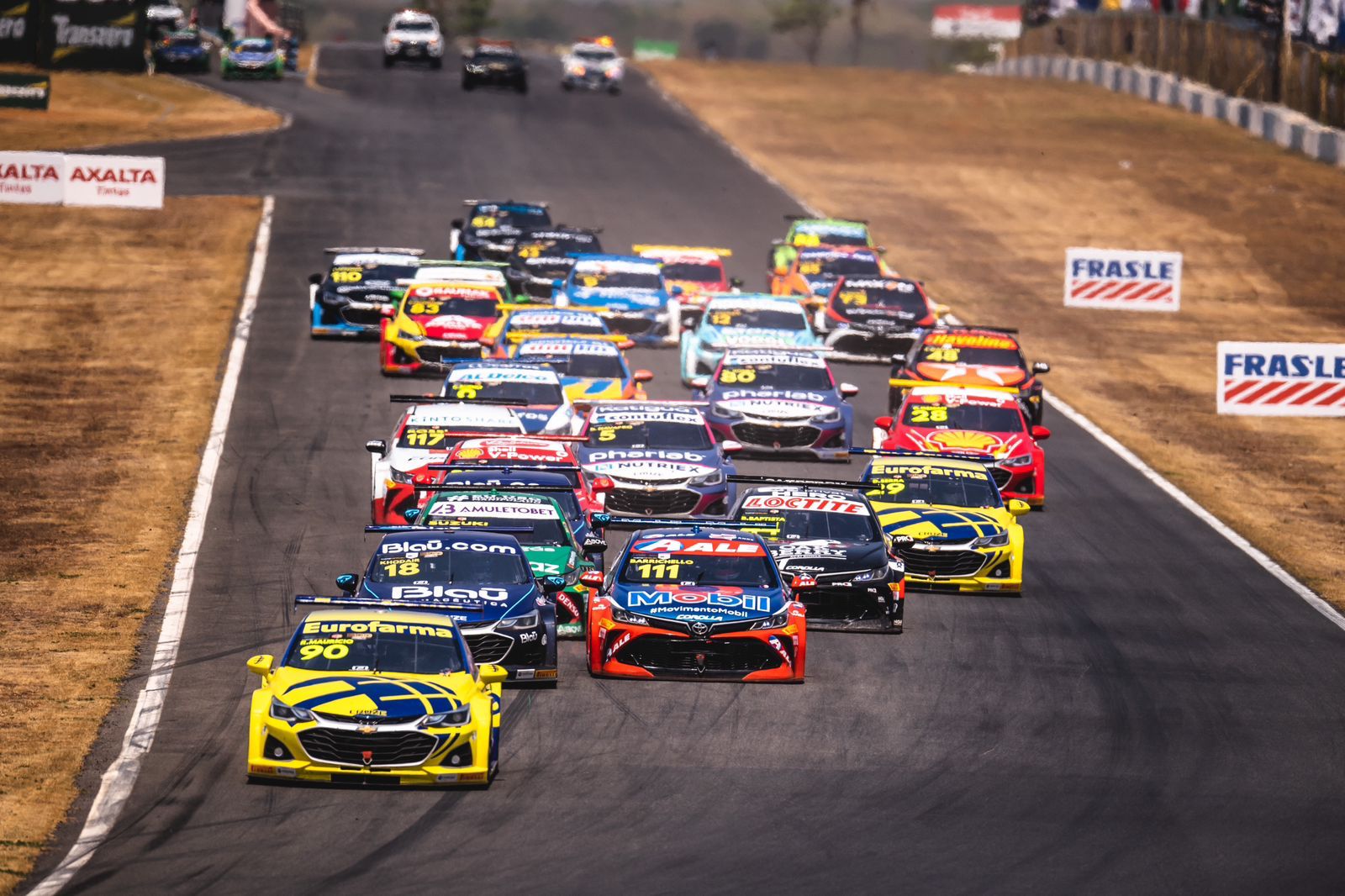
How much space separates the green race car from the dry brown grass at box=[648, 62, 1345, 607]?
15224 mm

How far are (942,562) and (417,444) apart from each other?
7.04 meters

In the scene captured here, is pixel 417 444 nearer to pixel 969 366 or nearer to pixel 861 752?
pixel 861 752


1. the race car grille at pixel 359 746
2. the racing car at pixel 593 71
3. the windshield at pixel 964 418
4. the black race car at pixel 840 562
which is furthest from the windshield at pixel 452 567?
the racing car at pixel 593 71

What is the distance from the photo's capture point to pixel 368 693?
55.4 feet

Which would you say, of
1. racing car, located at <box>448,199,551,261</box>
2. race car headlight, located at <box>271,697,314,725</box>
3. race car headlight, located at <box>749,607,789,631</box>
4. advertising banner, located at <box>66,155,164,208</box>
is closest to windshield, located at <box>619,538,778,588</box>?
race car headlight, located at <box>749,607,789,631</box>

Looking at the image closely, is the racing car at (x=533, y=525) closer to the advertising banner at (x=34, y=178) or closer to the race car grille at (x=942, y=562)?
the race car grille at (x=942, y=562)

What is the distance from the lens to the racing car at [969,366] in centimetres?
3472

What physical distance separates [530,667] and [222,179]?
4114cm

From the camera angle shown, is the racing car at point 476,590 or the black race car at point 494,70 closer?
the racing car at point 476,590

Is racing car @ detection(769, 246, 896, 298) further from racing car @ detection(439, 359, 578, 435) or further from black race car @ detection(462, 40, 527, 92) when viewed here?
black race car @ detection(462, 40, 527, 92)

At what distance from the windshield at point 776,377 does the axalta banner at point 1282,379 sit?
281 inches

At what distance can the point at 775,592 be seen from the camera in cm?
2083

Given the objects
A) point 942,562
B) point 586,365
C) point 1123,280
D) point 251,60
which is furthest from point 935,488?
point 251,60

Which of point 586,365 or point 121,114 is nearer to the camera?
point 586,365
